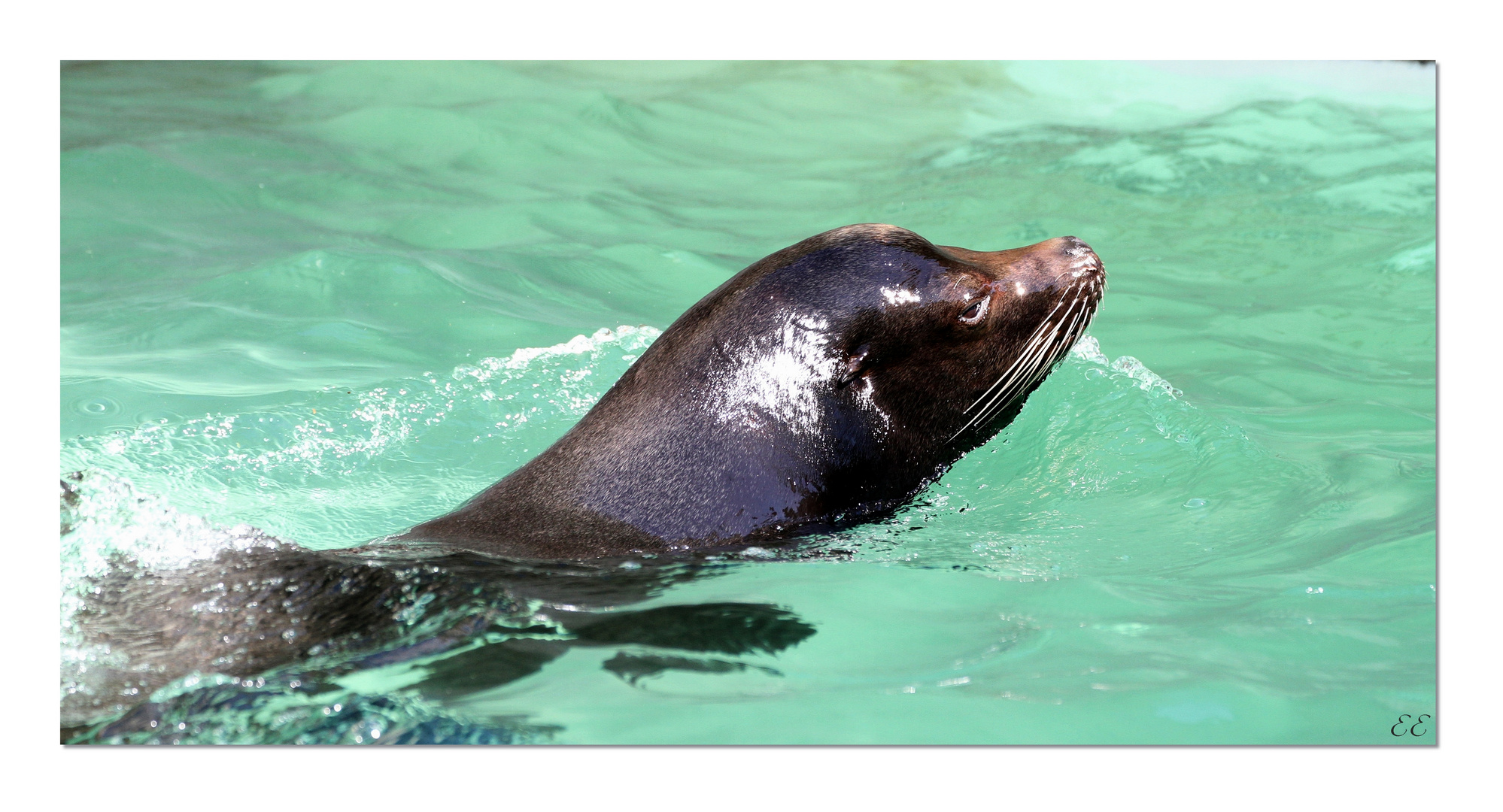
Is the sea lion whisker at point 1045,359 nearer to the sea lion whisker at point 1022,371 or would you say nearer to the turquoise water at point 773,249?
the sea lion whisker at point 1022,371

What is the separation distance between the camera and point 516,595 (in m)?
3.58

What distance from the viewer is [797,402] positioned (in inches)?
169

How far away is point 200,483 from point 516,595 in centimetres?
252

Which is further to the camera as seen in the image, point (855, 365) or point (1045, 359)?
point (1045, 359)

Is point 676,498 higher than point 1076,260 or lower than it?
lower

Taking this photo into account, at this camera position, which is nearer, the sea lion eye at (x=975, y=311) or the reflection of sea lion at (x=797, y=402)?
the reflection of sea lion at (x=797, y=402)

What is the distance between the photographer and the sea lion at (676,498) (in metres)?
3.36

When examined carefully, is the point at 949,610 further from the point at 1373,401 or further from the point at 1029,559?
the point at 1373,401

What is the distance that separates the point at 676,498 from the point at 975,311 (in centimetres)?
126

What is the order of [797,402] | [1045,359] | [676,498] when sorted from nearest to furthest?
[676,498] → [797,402] → [1045,359]

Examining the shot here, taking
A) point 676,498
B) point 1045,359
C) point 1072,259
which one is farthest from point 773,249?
point 676,498

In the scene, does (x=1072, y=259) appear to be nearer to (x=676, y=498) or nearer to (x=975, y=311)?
(x=975, y=311)

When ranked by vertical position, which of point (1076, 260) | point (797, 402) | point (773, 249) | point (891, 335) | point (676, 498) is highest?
point (773, 249)

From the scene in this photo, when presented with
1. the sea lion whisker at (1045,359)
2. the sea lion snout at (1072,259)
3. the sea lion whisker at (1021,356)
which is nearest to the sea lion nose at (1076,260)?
the sea lion snout at (1072,259)
